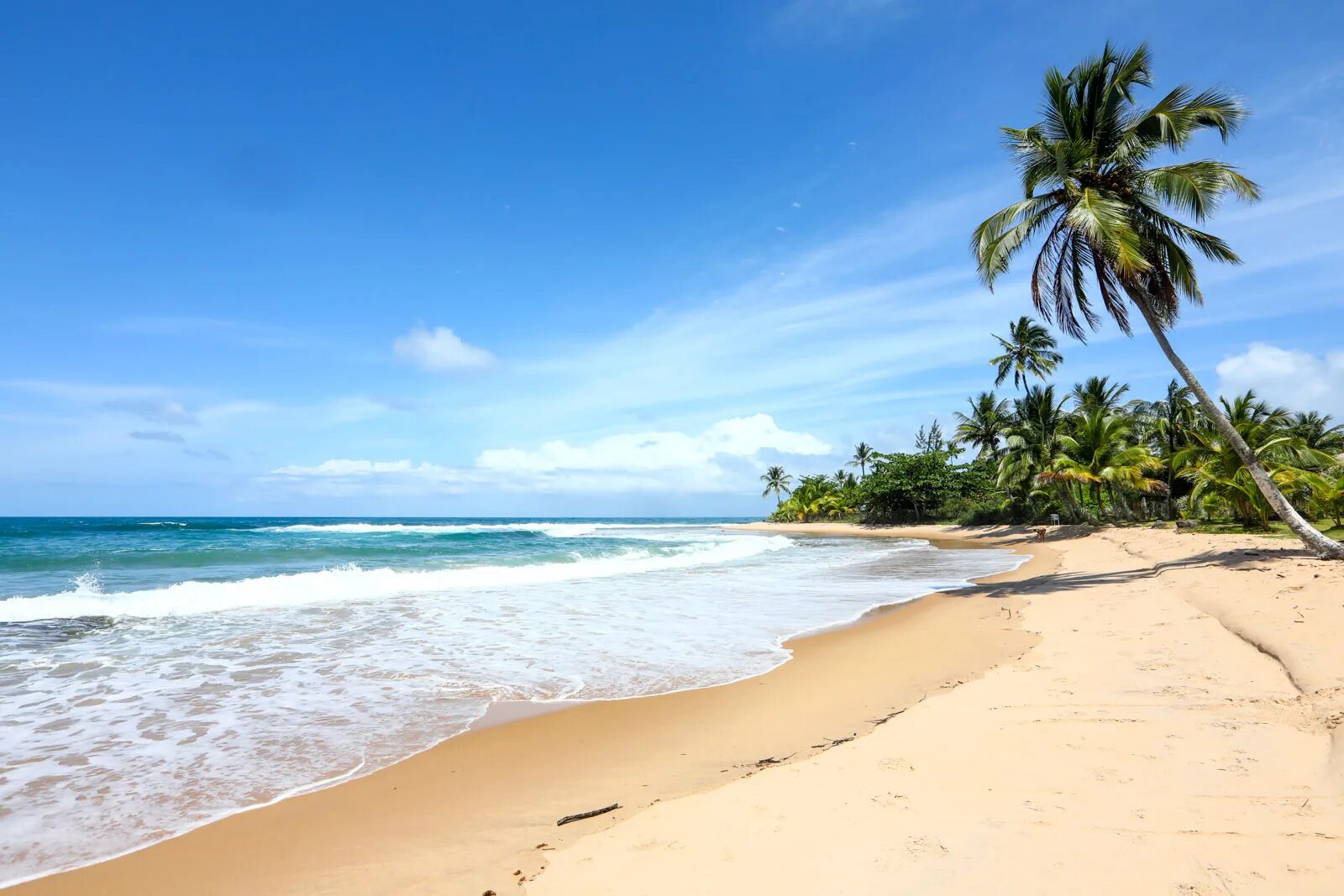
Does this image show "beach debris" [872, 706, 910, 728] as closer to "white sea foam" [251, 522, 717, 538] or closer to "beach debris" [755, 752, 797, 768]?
"beach debris" [755, 752, 797, 768]

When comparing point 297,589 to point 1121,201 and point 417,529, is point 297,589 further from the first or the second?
point 417,529

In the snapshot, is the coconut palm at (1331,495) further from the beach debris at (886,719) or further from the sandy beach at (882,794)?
the beach debris at (886,719)

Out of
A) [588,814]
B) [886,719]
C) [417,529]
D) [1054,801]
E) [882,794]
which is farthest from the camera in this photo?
[417,529]

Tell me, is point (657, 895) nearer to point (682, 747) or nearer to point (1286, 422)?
point (682, 747)

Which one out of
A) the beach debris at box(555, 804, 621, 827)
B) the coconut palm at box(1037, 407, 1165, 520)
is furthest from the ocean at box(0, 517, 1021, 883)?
the coconut palm at box(1037, 407, 1165, 520)

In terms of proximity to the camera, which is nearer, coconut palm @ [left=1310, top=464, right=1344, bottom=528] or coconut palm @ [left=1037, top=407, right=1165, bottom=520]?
coconut palm @ [left=1310, top=464, right=1344, bottom=528]

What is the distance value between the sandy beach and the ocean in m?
0.60

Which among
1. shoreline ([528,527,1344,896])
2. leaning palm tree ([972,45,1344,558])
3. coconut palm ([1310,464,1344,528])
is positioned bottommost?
→ shoreline ([528,527,1344,896])

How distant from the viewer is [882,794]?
335 cm

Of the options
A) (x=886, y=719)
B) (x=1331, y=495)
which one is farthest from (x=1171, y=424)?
(x=886, y=719)

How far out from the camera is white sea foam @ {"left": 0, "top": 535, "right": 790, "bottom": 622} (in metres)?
12.2

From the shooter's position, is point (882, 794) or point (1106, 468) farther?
point (1106, 468)

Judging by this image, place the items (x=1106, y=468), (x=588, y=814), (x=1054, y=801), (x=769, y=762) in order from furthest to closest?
(x=1106, y=468) < (x=769, y=762) < (x=588, y=814) < (x=1054, y=801)

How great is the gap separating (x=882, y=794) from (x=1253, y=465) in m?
12.9
